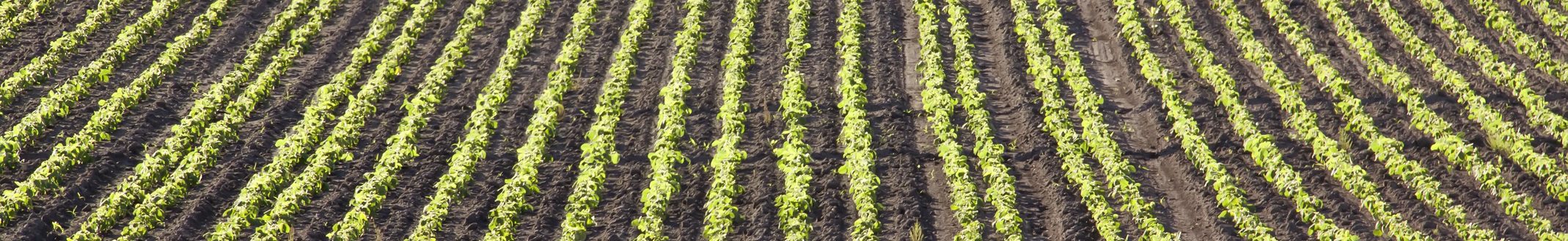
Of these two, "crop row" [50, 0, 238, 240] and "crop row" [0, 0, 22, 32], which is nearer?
"crop row" [50, 0, 238, 240]

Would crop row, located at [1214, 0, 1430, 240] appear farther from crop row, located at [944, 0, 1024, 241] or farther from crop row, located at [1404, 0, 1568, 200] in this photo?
crop row, located at [944, 0, 1024, 241]

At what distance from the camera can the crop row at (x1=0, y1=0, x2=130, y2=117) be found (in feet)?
39.3

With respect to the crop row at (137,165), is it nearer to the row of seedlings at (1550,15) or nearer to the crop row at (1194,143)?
the crop row at (1194,143)

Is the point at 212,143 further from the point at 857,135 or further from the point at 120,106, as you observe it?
the point at 857,135

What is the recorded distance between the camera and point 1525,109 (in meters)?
11.2

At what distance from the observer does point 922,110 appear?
37.9 feet

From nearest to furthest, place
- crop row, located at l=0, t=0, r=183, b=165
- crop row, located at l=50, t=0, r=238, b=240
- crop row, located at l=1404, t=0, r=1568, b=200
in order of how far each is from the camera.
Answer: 1. crop row, located at l=50, t=0, r=238, b=240
2. crop row, located at l=1404, t=0, r=1568, b=200
3. crop row, located at l=0, t=0, r=183, b=165

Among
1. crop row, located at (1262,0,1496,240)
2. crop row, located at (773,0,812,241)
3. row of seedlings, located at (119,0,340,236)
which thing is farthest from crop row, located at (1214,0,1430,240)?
row of seedlings, located at (119,0,340,236)

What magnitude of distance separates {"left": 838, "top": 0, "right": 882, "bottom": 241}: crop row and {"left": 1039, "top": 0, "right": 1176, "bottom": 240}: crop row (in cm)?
171

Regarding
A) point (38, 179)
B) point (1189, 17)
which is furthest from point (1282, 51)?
point (38, 179)

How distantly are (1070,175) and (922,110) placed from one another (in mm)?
1978

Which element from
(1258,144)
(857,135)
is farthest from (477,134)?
(1258,144)

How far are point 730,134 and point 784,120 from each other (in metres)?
0.64

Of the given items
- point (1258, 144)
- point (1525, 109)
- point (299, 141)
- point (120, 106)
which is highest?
point (120, 106)
